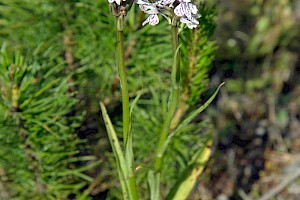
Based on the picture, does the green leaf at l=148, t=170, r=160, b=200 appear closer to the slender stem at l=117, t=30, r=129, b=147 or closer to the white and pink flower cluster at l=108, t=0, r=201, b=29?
the slender stem at l=117, t=30, r=129, b=147

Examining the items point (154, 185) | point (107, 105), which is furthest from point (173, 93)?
point (107, 105)

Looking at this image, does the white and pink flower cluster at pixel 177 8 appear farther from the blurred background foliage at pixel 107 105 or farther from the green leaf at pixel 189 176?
the green leaf at pixel 189 176

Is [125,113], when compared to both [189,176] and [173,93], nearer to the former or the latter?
[173,93]

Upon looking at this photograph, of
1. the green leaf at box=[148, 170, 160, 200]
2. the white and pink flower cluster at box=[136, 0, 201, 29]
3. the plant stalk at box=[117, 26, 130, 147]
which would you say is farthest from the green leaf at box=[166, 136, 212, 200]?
the white and pink flower cluster at box=[136, 0, 201, 29]

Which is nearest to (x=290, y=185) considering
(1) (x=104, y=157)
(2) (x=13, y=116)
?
(1) (x=104, y=157)

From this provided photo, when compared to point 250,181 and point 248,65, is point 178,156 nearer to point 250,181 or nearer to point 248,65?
point 250,181

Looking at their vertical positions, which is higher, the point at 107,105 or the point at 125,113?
the point at 125,113

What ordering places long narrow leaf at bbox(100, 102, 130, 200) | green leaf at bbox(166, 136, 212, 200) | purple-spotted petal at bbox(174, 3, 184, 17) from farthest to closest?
1. green leaf at bbox(166, 136, 212, 200)
2. long narrow leaf at bbox(100, 102, 130, 200)
3. purple-spotted petal at bbox(174, 3, 184, 17)

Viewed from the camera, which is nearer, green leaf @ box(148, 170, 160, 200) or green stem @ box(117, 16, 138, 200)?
green stem @ box(117, 16, 138, 200)
